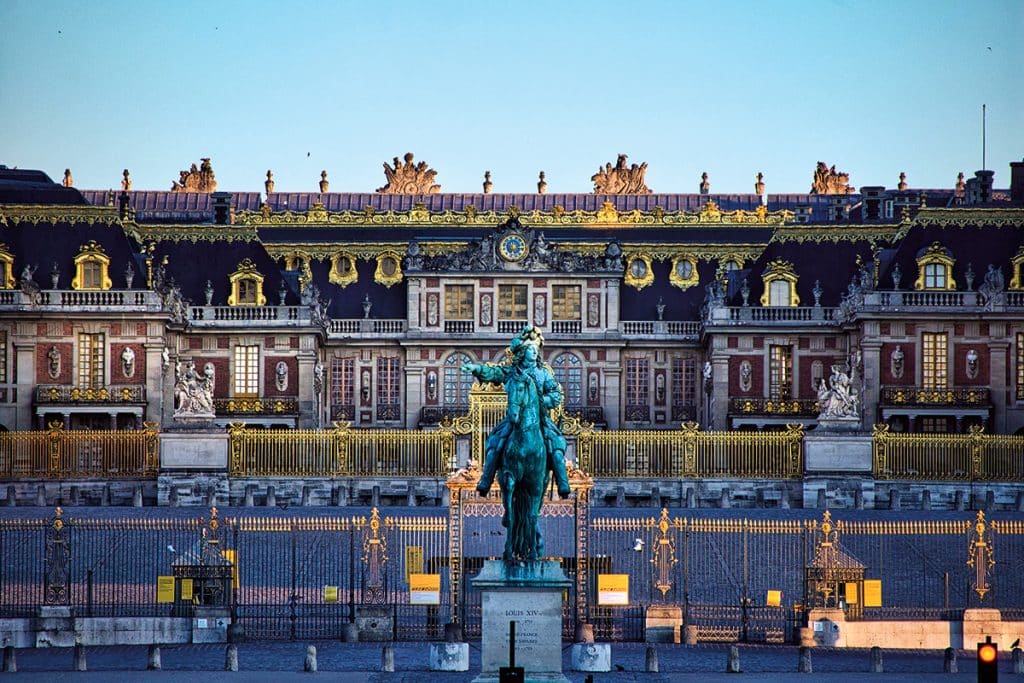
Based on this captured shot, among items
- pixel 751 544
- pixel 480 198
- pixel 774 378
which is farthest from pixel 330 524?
pixel 480 198

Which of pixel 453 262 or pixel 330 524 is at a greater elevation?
pixel 453 262

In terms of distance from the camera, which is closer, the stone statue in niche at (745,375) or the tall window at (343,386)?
the stone statue in niche at (745,375)

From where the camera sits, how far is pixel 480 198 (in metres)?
103

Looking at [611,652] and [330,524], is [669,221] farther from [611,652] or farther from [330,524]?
[611,652]

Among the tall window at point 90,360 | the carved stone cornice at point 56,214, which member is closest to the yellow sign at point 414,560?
the tall window at point 90,360

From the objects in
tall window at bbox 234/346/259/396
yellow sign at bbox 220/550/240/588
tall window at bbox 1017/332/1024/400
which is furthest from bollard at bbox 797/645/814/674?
tall window at bbox 234/346/259/396

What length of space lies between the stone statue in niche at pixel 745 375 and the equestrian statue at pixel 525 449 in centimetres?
5012

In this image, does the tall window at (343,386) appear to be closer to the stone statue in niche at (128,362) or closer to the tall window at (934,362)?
the stone statue in niche at (128,362)

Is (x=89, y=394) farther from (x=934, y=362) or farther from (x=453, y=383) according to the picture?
(x=934, y=362)

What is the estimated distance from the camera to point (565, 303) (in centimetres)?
9131

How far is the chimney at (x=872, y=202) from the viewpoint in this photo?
94500mm

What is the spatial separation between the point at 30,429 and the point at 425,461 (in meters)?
14.3

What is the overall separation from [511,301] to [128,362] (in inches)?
591

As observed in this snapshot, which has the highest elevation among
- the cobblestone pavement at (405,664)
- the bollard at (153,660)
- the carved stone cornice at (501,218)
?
the carved stone cornice at (501,218)
